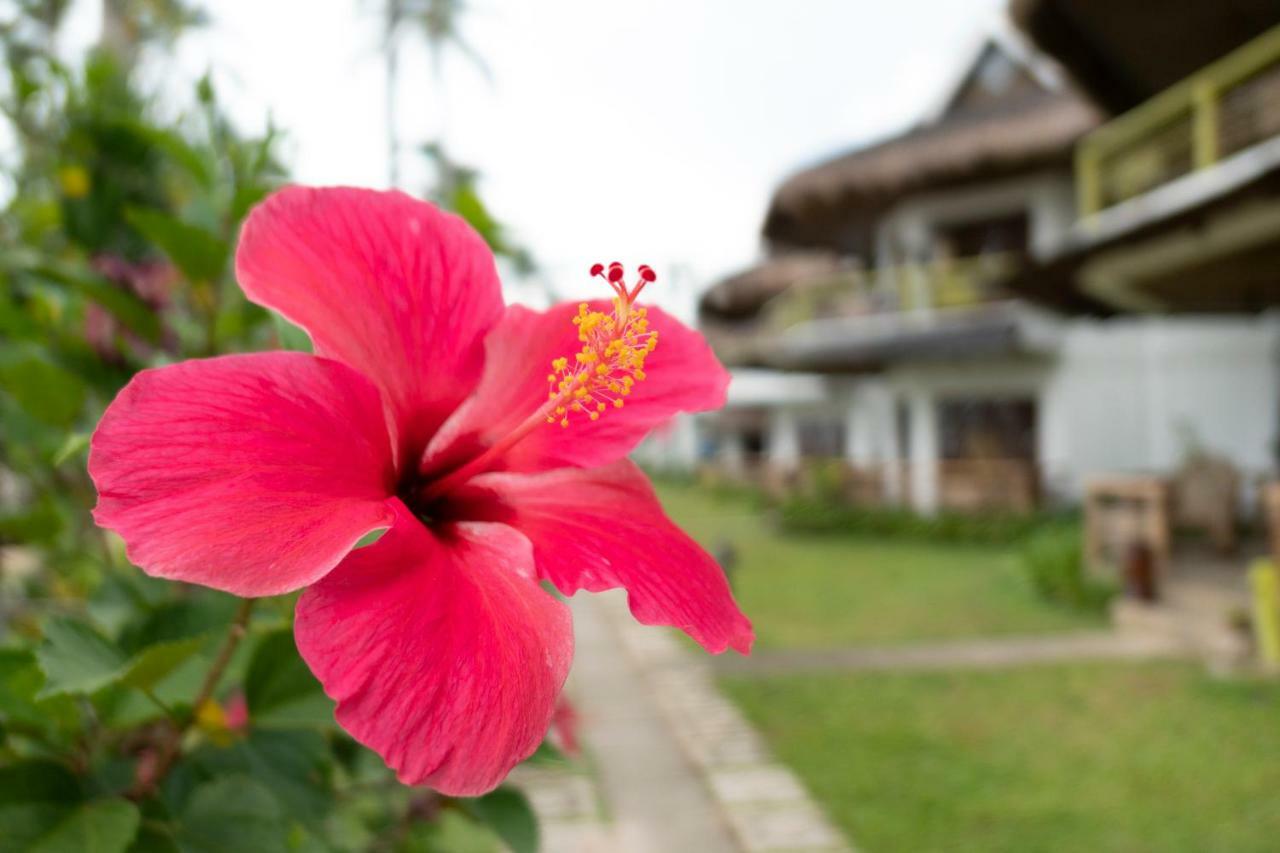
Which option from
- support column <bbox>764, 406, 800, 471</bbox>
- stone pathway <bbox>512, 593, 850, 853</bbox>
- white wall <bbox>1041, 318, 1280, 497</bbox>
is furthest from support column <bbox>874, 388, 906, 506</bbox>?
stone pathway <bbox>512, 593, 850, 853</bbox>

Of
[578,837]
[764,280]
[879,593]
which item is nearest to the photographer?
[578,837]

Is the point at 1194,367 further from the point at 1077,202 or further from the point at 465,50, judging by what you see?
the point at 465,50

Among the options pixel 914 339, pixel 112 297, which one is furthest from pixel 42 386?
pixel 914 339

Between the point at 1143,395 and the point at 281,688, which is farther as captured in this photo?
the point at 1143,395

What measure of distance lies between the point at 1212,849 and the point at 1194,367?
800 centimetres

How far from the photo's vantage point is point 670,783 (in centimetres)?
314

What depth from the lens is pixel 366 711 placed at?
12.2 inches

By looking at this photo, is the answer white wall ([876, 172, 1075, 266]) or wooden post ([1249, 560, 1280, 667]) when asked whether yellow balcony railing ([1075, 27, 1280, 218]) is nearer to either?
wooden post ([1249, 560, 1280, 667])

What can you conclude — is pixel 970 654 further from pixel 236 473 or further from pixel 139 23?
pixel 236 473

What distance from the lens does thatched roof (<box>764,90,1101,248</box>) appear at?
1000 cm

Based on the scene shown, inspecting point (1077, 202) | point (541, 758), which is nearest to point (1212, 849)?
point (541, 758)

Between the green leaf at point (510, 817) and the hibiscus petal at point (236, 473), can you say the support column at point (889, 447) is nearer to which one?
the green leaf at point (510, 817)

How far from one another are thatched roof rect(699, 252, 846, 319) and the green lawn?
9.23 metres

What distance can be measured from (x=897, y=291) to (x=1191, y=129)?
5.67 m
